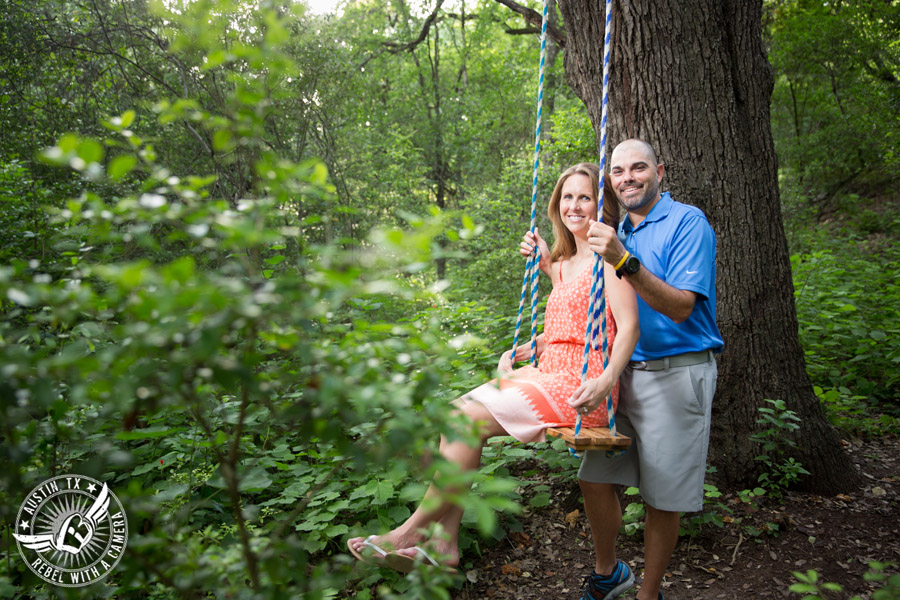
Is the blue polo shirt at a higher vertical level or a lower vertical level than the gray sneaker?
higher

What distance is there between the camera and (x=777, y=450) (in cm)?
330

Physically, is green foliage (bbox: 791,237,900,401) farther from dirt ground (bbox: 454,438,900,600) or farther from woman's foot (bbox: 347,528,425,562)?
woman's foot (bbox: 347,528,425,562)

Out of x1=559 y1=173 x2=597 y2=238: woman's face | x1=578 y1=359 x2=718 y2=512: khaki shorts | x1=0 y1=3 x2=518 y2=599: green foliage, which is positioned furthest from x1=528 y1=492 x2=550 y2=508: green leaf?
x1=0 y1=3 x2=518 y2=599: green foliage

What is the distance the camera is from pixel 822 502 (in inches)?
129

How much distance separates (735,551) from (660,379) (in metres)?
1.30

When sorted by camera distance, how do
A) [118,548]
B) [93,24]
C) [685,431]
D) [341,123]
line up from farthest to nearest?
[341,123] → [93,24] → [685,431] → [118,548]

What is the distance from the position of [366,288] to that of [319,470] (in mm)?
2489

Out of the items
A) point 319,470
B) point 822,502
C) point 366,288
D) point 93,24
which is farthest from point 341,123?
point 366,288

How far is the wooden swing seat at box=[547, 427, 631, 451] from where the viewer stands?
2.00 metres

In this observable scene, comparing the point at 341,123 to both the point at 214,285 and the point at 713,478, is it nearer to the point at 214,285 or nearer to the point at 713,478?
the point at 713,478

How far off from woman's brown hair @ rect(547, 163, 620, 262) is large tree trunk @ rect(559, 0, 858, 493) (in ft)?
2.66

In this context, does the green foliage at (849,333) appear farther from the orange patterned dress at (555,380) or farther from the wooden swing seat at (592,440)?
the wooden swing seat at (592,440)

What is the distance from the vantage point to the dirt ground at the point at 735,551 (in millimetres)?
2740

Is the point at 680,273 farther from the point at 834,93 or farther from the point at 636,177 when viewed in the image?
the point at 834,93
